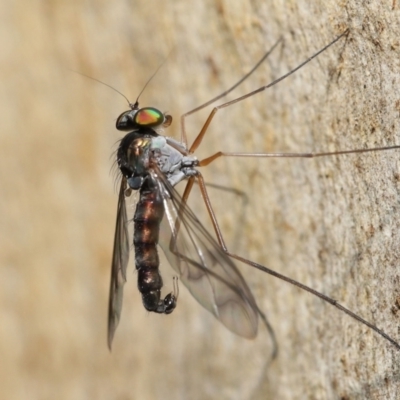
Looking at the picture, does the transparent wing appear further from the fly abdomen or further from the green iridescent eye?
the green iridescent eye

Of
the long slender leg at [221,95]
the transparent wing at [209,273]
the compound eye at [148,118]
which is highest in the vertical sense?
the long slender leg at [221,95]

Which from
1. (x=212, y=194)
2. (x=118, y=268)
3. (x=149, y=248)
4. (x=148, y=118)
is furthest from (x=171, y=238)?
(x=212, y=194)

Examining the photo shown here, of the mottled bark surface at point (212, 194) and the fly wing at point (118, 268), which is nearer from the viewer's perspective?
the mottled bark surface at point (212, 194)

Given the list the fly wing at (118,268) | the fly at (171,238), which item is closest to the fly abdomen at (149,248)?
the fly at (171,238)

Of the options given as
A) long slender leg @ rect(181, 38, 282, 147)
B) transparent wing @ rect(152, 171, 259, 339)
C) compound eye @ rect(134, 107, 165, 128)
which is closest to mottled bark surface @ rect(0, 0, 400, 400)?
long slender leg @ rect(181, 38, 282, 147)

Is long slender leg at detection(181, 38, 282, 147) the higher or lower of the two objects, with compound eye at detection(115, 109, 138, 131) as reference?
higher

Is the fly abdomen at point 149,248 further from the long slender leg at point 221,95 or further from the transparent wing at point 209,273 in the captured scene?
the long slender leg at point 221,95

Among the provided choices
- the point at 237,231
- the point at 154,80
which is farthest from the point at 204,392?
the point at 154,80
